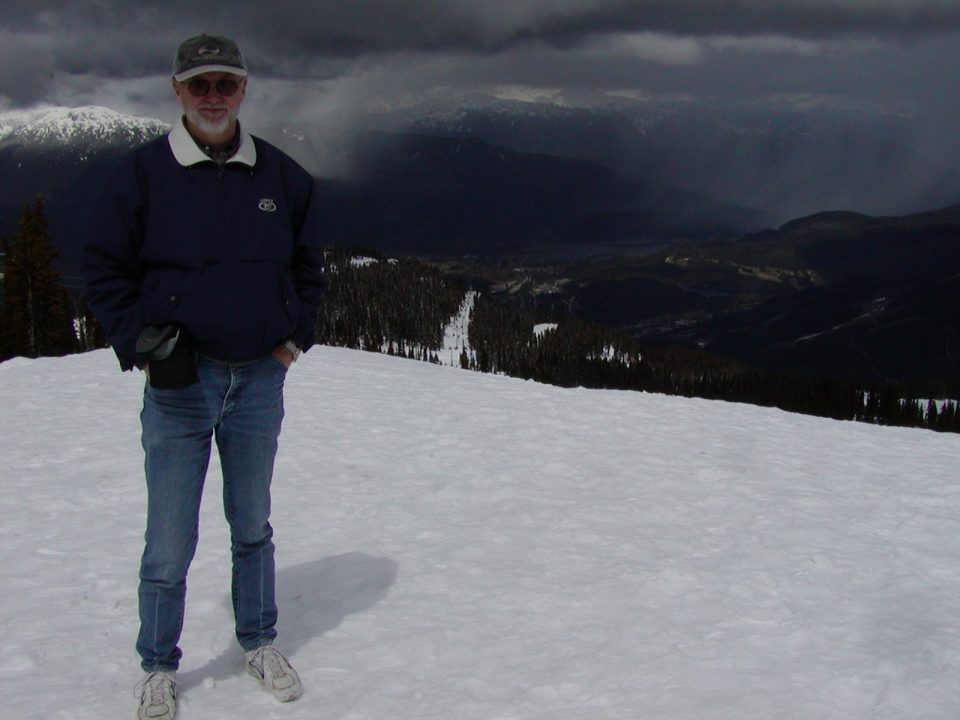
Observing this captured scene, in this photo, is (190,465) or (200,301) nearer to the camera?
(200,301)

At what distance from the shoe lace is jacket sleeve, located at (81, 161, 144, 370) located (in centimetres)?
228

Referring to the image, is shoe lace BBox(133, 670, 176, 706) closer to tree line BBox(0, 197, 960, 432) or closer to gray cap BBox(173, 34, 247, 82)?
gray cap BBox(173, 34, 247, 82)

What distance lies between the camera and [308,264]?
5730mm

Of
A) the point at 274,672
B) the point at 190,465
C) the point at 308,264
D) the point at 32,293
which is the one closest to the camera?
the point at 190,465

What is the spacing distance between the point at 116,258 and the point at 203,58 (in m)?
1.37

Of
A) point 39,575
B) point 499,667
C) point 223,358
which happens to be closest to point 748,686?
point 499,667

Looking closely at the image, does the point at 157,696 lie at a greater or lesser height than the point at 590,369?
greater

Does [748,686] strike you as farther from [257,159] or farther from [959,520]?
[959,520]

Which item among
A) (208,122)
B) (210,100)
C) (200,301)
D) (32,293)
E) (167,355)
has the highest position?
(210,100)

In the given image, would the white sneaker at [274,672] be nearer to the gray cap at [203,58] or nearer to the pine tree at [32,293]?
the gray cap at [203,58]

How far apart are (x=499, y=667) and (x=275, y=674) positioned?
1785 mm

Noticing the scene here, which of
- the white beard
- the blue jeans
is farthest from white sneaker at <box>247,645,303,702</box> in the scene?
the white beard

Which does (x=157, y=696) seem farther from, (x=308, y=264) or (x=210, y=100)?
(x=210, y=100)

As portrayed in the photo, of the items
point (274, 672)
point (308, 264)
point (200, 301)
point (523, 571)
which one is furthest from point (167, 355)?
point (523, 571)
